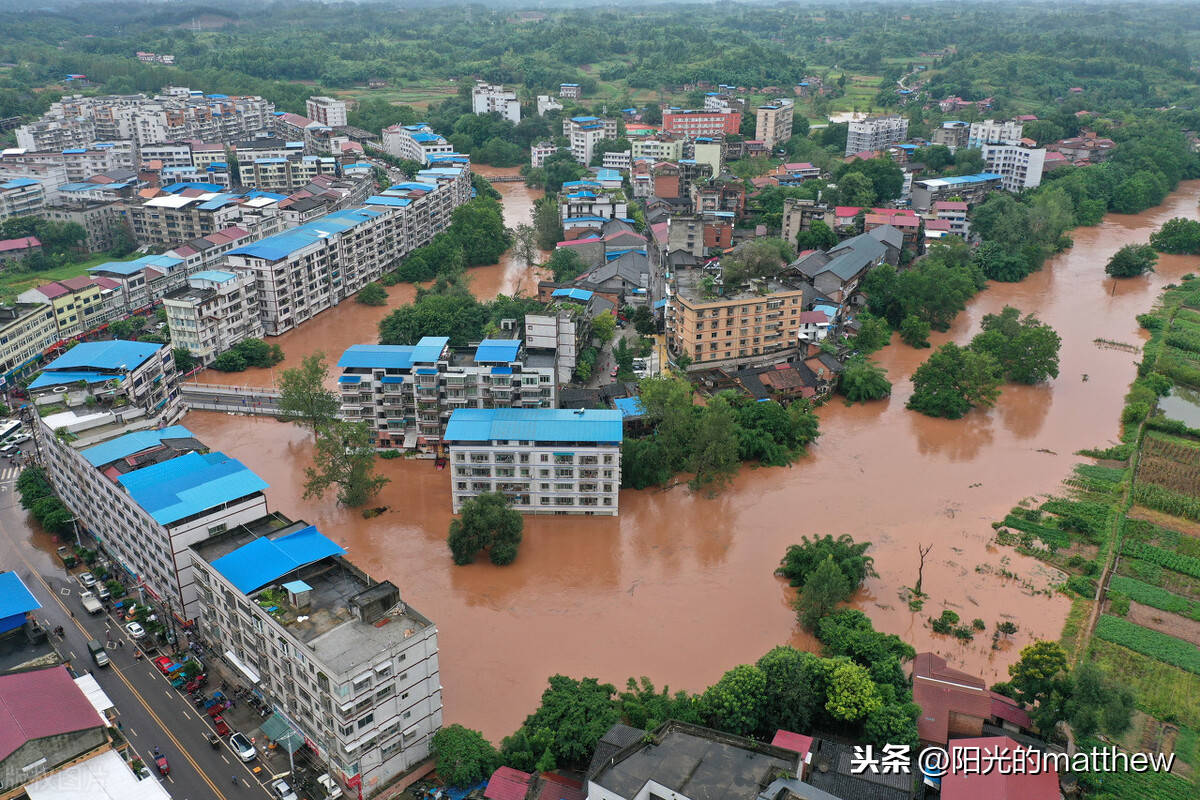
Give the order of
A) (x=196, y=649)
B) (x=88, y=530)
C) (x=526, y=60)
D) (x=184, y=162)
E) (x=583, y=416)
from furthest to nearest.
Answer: (x=526, y=60)
(x=184, y=162)
(x=583, y=416)
(x=88, y=530)
(x=196, y=649)

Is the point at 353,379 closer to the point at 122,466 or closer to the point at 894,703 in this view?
the point at 122,466

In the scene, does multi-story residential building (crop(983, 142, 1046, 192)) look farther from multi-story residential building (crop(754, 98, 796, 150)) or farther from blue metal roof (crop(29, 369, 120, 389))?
blue metal roof (crop(29, 369, 120, 389))

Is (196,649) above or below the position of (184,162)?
below

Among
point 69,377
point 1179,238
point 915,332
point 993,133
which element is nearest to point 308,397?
point 69,377

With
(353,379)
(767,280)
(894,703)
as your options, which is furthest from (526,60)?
(894,703)

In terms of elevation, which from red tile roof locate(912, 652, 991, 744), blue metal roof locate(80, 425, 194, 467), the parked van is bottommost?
the parked van

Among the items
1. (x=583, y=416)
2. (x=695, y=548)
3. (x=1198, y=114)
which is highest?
(x=1198, y=114)

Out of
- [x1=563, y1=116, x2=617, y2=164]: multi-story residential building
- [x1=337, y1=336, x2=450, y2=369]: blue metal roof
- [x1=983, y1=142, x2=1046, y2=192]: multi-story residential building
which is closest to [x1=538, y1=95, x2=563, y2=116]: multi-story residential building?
[x1=563, y1=116, x2=617, y2=164]: multi-story residential building
